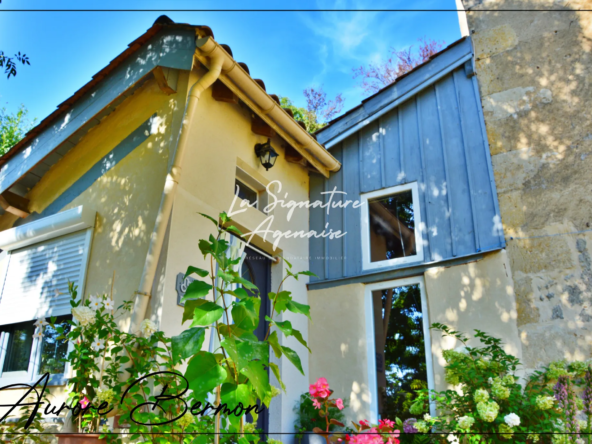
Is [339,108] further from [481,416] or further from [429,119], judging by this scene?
[481,416]

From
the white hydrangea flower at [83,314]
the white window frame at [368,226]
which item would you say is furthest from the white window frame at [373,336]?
the white hydrangea flower at [83,314]

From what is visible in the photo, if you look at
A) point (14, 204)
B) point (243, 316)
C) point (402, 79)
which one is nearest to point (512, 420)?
point (243, 316)

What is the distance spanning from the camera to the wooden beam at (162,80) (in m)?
4.22

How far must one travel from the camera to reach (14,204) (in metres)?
4.73

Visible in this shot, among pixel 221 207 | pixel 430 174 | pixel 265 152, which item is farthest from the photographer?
pixel 430 174

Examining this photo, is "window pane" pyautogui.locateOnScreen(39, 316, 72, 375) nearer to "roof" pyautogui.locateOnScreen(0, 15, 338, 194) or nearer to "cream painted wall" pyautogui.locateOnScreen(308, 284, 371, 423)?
"roof" pyautogui.locateOnScreen(0, 15, 338, 194)

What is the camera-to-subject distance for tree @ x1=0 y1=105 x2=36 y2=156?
49.3 feet

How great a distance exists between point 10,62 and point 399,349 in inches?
162

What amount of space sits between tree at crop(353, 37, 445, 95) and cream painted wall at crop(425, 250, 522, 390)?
9.32 meters

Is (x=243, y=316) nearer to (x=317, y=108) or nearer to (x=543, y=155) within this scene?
(x=543, y=155)

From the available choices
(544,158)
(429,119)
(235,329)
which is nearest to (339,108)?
(429,119)

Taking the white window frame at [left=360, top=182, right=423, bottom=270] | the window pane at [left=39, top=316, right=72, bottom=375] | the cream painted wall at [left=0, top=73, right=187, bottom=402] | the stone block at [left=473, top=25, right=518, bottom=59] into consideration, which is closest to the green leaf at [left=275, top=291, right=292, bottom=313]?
the cream painted wall at [left=0, top=73, right=187, bottom=402]

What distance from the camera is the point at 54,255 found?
13.8 feet

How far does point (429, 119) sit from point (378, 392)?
310 centimetres
